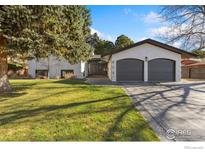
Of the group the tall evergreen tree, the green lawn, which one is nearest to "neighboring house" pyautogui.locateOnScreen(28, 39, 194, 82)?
the tall evergreen tree

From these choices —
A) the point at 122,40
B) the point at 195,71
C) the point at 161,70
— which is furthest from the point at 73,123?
the point at 195,71

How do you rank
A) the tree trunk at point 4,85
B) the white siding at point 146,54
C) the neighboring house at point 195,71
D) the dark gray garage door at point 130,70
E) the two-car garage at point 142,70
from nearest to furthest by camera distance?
the tree trunk at point 4,85 < the two-car garage at point 142,70 < the dark gray garage door at point 130,70 < the white siding at point 146,54 < the neighboring house at point 195,71

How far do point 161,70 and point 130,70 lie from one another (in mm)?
2414

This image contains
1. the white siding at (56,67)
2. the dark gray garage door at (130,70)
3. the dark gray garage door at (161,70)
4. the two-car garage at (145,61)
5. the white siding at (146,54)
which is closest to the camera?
the dark gray garage door at (161,70)

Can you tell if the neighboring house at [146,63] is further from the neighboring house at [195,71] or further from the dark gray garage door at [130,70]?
the neighboring house at [195,71]

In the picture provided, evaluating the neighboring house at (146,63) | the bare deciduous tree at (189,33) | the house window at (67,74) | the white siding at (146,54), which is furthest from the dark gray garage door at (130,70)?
the house window at (67,74)

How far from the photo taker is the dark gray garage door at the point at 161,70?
18.3 metres

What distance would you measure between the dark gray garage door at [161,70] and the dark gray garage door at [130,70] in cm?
70

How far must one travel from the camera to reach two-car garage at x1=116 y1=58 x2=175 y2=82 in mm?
18391

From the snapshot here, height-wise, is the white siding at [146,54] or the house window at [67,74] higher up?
the white siding at [146,54]

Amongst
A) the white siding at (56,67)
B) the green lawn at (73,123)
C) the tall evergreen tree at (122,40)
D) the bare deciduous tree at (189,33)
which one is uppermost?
the bare deciduous tree at (189,33)

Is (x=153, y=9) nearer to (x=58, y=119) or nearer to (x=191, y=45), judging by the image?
(x=58, y=119)
